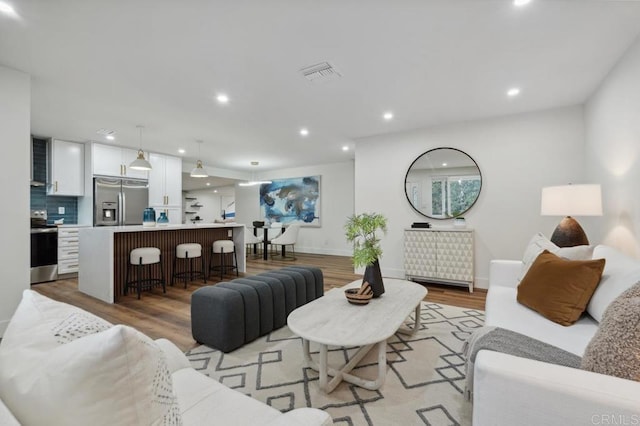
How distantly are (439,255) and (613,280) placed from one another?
269cm

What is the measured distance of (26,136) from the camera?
278 centimetres

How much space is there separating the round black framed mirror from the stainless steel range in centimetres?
604

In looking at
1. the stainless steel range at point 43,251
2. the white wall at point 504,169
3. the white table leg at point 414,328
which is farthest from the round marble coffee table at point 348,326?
the stainless steel range at point 43,251

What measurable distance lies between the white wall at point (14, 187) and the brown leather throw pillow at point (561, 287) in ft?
14.4

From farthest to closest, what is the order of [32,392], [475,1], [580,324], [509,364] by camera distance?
[475,1]
[580,324]
[509,364]
[32,392]

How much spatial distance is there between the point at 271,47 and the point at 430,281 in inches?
150

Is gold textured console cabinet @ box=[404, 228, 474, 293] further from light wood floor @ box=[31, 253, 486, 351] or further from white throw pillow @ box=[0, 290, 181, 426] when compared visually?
white throw pillow @ box=[0, 290, 181, 426]

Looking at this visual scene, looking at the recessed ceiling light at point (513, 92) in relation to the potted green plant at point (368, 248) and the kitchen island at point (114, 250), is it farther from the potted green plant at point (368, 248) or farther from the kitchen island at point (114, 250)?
the kitchen island at point (114, 250)

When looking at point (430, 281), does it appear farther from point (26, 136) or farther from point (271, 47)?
point (26, 136)

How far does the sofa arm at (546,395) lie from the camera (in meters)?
0.77

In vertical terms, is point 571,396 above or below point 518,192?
below

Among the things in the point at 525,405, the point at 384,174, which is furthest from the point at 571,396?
the point at 384,174

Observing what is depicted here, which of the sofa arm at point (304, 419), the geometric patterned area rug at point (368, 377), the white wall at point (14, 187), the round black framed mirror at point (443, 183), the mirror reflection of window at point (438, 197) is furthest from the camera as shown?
the mirror reflection of window at point (438, 197)

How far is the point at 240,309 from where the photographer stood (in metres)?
2.28
